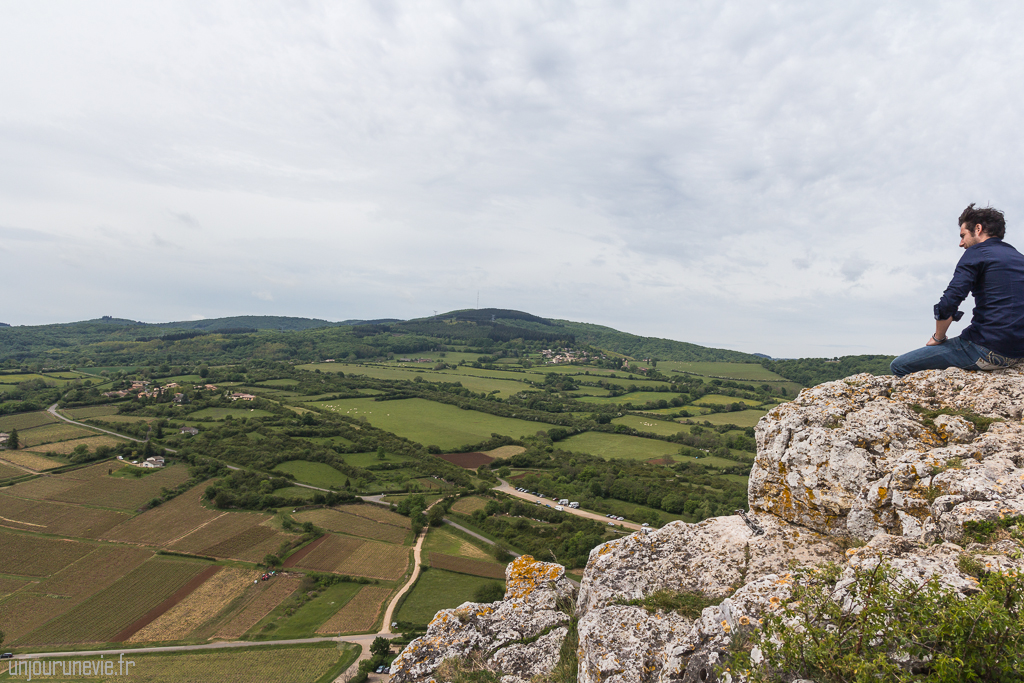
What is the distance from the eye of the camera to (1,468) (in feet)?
221

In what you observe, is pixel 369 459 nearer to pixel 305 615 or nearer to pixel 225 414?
pixel 305 615

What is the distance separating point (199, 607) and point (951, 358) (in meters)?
55.0

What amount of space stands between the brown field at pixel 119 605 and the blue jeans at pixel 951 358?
55174 mm

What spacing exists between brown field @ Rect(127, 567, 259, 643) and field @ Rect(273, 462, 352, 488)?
2526cm

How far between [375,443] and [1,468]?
56.1 meters

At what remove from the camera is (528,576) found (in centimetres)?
1161

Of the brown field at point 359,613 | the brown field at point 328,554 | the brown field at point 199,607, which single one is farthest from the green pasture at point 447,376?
the brown field at point 199,607

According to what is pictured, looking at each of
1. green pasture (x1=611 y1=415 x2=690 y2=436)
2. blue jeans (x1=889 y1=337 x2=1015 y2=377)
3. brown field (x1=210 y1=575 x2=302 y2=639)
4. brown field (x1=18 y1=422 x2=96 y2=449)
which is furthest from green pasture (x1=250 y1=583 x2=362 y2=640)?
brown field (x1=18 y1=422 x2=96 y2=449)

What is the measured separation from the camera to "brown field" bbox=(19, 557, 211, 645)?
36.2m

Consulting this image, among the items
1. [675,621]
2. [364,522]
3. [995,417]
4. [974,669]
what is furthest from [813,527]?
[364,522]

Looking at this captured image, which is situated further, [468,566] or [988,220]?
[468,566]

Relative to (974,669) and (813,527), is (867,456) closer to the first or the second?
(813,527)

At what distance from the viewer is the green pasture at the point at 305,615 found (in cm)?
3691

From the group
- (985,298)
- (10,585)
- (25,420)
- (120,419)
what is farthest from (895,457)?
(25,420)
